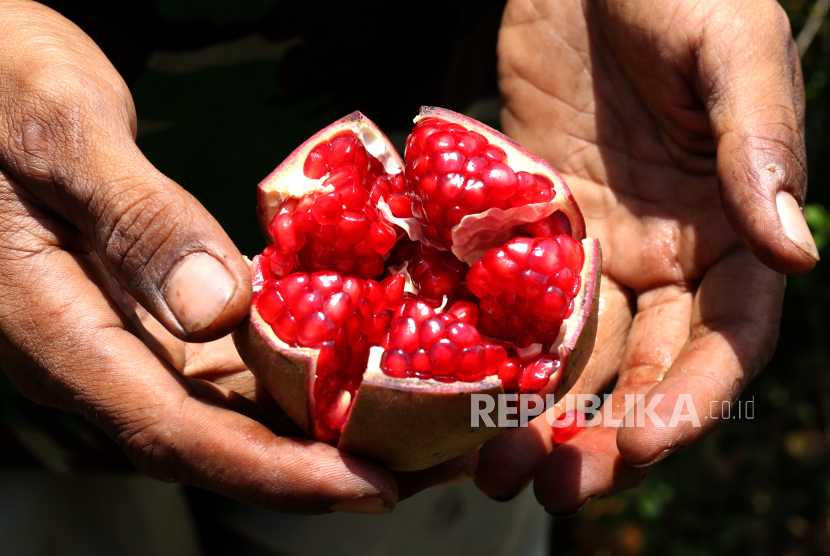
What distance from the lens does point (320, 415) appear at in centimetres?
A: 212

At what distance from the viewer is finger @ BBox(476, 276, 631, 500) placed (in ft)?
8.28

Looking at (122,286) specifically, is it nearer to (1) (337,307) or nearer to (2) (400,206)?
(1) (337,307)

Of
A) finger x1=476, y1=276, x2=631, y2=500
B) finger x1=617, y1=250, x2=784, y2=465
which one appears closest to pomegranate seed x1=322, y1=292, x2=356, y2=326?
finger x1=476, y1=276, x2=631, y2=500

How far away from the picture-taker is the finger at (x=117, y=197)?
6.36 feet

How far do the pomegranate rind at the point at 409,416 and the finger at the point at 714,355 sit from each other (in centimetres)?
55

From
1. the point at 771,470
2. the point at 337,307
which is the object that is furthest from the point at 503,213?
the point at 771,470

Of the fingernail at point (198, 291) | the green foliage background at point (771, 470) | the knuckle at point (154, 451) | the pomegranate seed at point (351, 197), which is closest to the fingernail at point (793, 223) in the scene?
the pomegranate seed at point (351, 197)

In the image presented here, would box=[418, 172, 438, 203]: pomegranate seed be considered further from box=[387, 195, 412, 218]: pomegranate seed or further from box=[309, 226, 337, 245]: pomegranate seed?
box=[309, 226, 337, 245]: pomegranate seed

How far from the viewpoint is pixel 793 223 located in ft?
7.15

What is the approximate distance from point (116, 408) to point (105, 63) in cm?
117

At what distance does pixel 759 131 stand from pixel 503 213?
0.88 metres

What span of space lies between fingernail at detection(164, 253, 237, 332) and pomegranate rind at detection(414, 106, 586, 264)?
0.79 meters

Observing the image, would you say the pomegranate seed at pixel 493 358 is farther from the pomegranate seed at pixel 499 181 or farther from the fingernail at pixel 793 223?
the fingernail at pixel 793 223

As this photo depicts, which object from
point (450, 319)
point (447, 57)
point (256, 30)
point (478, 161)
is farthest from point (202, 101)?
point (450, 319)
